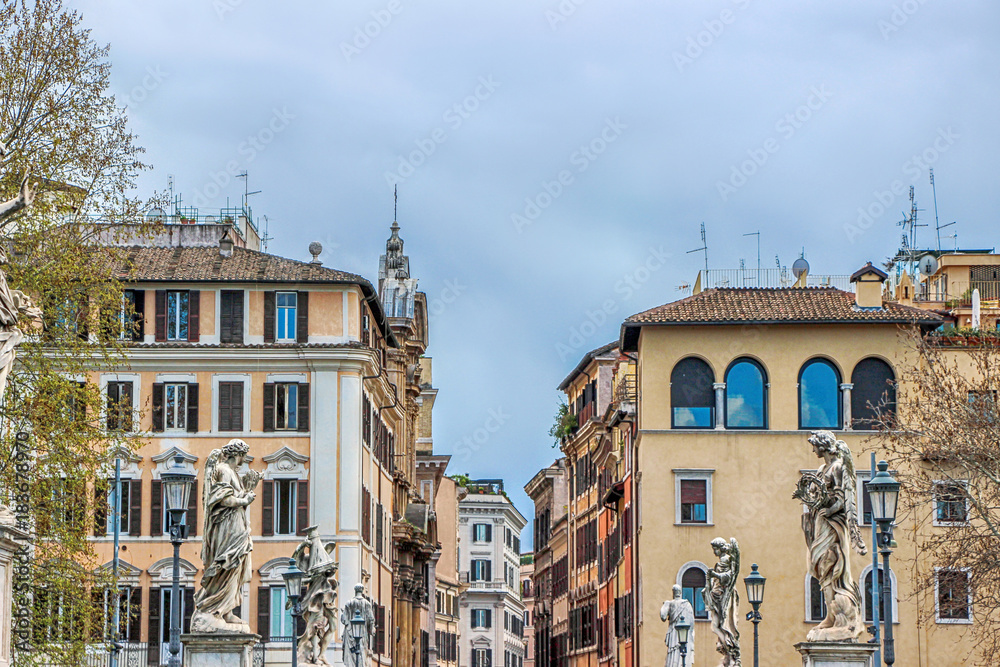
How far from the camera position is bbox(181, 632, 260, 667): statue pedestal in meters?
24.3

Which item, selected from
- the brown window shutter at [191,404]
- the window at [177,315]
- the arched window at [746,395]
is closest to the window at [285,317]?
the window at [177,315]

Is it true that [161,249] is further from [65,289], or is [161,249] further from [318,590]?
[65,289]

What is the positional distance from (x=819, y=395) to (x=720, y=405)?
327 centimetres

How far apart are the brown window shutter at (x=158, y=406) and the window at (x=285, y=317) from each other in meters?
4.25

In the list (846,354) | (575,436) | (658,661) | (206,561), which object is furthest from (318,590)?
(575,436)

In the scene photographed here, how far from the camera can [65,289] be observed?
30.1 m

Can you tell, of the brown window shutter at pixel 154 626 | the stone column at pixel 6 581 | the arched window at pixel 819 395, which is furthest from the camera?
the arched window at pixel 819 395

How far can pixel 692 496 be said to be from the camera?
193 ft

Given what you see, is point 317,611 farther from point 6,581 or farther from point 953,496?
point 6,581

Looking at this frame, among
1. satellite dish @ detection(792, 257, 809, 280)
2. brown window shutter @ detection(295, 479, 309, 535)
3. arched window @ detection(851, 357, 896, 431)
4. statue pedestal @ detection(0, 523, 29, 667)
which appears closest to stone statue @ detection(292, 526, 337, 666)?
statue pedestal @ detection(0, 523, 29, 667)

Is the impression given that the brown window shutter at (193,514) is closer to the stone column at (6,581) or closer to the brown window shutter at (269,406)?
the brown window shutter at (269,406)

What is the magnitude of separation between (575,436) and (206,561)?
67.4m

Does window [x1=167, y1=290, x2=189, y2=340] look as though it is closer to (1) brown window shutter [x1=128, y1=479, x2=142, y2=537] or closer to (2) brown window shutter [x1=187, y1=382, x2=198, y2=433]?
(2) brown window shutter [x1=187, y1=382, x2=198, y2=433]

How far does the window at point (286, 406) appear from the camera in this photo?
5959cm
